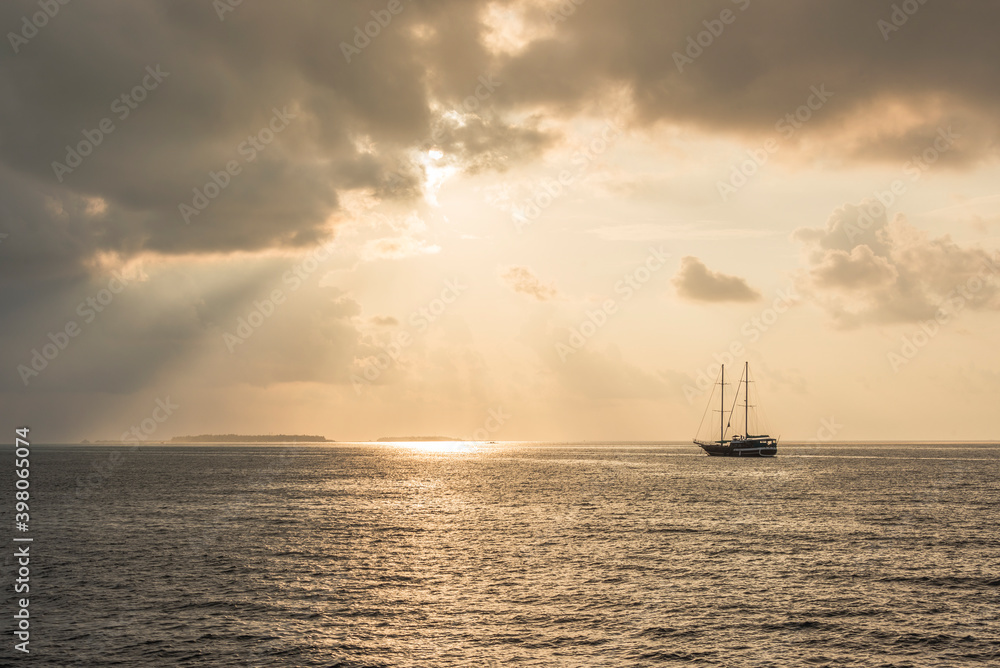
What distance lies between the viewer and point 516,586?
45562mm

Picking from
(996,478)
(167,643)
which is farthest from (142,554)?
(996,478)

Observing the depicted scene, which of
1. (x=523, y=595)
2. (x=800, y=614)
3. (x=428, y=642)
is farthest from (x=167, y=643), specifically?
(x=800, y=614)

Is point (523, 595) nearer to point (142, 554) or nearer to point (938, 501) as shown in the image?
point (142, 554)

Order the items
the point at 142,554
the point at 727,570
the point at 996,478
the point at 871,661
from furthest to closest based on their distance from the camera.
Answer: the point at 996,478
the point at 142,554
the point at 727,570
the point at 871,661

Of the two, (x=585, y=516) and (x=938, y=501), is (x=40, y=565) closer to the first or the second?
(x=585, y=516)

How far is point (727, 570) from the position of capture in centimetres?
4972

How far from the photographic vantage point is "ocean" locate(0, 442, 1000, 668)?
33.6 m

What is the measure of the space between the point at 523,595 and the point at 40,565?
3753 centimetres

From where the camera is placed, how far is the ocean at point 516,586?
33.6 metres

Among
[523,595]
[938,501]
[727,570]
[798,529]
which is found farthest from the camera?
[938,501]

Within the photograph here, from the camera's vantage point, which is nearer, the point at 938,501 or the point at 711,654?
the point at 711,654

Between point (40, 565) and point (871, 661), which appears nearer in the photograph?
point (871, 661)

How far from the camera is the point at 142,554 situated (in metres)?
56.7

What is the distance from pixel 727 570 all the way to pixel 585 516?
3109cm
